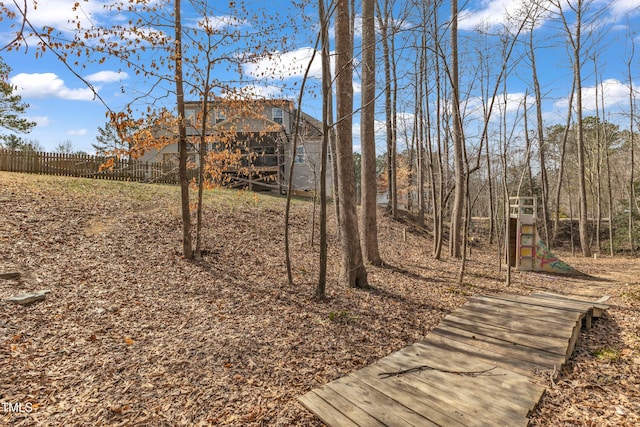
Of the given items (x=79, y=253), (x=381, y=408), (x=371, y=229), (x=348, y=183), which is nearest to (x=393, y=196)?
(x=371, y=229)

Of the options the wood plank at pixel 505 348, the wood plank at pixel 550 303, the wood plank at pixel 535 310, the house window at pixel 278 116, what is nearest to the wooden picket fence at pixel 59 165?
the house window at pixel 278 116

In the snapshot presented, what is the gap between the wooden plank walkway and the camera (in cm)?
296

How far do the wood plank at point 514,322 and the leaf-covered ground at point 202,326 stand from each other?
330mm

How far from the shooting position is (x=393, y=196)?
18.3 metres

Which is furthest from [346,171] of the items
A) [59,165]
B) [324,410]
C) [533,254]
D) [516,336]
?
[59,165]

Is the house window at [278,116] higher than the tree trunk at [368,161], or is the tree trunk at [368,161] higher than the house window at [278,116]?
the house window at [278,116]

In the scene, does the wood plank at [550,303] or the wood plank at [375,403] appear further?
the wood plank at [550,303]

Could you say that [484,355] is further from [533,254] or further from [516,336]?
[533,254]

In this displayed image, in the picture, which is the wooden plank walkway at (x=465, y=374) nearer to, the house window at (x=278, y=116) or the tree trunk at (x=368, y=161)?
the tree trunk at (x=368, y=161)

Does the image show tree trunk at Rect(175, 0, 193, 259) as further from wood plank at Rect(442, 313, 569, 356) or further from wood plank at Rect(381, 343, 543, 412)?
wood plank at Rect(442, 313, 569, 356)

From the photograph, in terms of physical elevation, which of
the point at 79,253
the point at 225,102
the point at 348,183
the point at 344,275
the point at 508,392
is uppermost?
the point at 225,102

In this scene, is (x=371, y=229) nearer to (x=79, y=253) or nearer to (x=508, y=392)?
(x=508, y=392)

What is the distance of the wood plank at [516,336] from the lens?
4183 millimetres

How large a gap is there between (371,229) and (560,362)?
17.6ft
